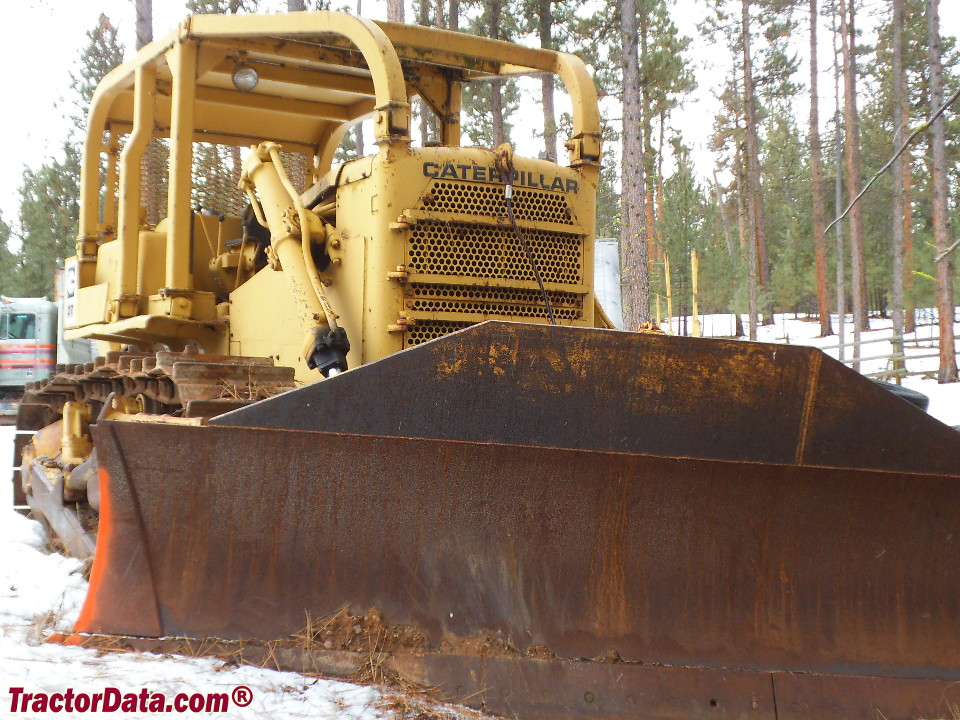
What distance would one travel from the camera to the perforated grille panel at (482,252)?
A: 4199 millimetres

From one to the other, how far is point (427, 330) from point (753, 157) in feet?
95.8

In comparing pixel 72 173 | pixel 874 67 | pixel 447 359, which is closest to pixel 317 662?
pixel 447 359

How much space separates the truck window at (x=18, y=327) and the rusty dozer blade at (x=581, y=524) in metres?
20.6

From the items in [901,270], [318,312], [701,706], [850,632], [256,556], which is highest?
[901,270]

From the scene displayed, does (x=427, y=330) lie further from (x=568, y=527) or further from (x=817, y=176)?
(x=817, y=176)

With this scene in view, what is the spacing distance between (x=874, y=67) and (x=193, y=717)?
3403 centimetres

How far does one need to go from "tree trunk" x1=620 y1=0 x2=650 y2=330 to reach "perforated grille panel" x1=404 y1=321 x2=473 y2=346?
918 cm

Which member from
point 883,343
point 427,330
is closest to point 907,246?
point 883,343

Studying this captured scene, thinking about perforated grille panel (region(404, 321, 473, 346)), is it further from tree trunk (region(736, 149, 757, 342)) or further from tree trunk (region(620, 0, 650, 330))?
tree trunk (region(736, 149, 757, 342))

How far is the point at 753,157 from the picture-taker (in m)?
31.0

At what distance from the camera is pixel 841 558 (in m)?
3.22

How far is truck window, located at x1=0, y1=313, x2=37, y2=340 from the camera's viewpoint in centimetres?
2150

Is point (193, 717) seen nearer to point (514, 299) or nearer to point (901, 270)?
point (514, 299)

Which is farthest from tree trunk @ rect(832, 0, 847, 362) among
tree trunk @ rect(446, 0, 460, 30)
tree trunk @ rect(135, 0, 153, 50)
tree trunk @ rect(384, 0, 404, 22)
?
tree trunk @ rect(135, 0, 153, 50)
